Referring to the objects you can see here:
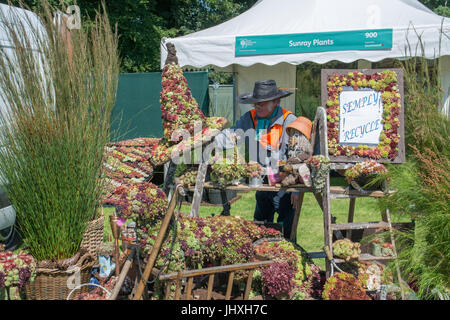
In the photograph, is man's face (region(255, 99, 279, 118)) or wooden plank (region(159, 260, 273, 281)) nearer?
wooden plank (region(159, 260, 273, 281))

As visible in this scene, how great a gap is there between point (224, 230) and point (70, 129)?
42.9 inches

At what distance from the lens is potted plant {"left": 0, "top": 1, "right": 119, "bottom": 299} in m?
2.28

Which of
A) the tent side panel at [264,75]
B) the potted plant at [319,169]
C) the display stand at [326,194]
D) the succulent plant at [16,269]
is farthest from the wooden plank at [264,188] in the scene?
the tent side panel at [264,75]

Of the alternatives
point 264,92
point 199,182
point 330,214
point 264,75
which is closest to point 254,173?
point 199,182

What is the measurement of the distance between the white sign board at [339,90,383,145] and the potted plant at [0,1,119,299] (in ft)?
5.37

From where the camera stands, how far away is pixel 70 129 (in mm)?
2350

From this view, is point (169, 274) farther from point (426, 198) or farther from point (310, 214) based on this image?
point (310, 214)

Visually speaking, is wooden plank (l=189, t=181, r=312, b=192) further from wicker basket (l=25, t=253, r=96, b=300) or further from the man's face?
wicker basket (l=25, t=253, r=96, b=300)

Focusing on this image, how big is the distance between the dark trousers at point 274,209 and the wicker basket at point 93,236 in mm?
1387

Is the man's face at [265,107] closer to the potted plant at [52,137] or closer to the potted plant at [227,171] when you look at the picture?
the potted plant at [227,171]

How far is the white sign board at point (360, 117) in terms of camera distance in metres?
3.00

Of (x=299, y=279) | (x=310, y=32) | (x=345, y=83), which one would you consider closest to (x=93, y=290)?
(x=299, y=279)

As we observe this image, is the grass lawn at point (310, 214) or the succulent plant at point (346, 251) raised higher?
the succulent plant at point (346, 251)

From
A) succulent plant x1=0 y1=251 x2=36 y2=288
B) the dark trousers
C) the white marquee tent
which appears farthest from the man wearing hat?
the white marquee tent
